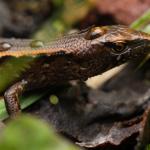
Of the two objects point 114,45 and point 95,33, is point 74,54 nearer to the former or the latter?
point 95,33

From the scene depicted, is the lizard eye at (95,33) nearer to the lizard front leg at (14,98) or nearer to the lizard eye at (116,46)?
the lizard eye at (116,46)

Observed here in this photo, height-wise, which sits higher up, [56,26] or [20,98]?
[20,98]

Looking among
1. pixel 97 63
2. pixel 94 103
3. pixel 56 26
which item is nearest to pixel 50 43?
pixel 97 63

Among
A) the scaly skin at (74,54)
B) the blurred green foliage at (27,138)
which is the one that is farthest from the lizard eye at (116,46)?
the blurred green foliage at (27,138)

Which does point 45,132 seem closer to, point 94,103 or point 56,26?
point 94,103

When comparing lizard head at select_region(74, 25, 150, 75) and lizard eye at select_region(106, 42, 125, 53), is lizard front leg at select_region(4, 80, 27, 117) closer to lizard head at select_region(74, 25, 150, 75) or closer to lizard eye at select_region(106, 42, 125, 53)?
lizard head at select_region(74, 25, 150, 75)

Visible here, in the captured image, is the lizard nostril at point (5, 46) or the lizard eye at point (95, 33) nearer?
the lizard eye at point (95, 33)

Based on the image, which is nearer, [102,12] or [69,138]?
[69,138]
